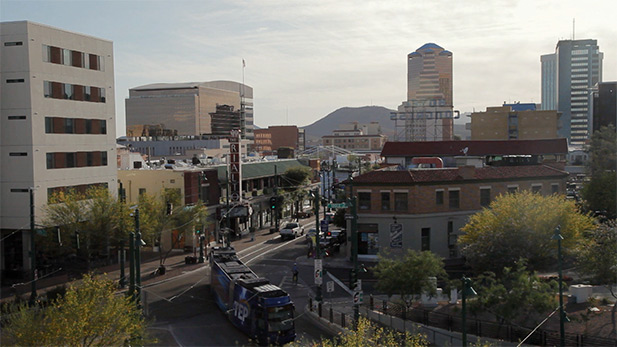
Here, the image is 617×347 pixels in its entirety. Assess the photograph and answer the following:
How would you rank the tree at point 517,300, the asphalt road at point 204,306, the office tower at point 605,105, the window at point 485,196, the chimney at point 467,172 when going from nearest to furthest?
the tree at point 517,300 → the asphalt road at point 204,306 → the chimney at point 467,172 → the window at point 485,196 → the office tower at point 605,105

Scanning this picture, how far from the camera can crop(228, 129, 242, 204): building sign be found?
6756 centimetres

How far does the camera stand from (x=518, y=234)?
1501 inches

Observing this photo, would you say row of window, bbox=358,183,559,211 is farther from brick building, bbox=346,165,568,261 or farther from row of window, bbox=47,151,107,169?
row of window, bbox=47,151,107,169

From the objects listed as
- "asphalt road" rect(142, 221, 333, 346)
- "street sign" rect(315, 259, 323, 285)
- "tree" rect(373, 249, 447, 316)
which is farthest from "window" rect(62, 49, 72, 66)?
"tree" rect(373, 249, 447, 316)

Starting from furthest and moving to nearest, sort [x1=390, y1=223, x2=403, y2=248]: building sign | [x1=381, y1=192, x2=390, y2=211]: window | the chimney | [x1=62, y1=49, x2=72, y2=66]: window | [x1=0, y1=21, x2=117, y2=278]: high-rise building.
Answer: the chimney, [x1=381, y1=192, x2=390, y2=211]: window, [x1=390, y1=223, x2=403, y2=248]: building sign, [x1=62, y1=49, x2=72, y2=66]: window, [x1=0, y1=21, x2=117, y2=278]: high-rise building

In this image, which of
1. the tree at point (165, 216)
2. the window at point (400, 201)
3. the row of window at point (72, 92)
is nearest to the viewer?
the tree at point (165, 216)

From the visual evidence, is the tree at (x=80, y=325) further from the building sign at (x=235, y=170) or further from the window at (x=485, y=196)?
the building sign at (x=235, y=170)

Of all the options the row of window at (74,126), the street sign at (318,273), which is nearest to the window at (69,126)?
the row of window at (74,126)

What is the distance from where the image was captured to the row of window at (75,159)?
49.7m

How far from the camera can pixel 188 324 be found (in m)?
34.9

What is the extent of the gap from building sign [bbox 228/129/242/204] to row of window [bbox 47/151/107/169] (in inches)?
635

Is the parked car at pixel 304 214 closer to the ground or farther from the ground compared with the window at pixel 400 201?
closer to the ground

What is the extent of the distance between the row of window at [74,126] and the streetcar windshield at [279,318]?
2984cm

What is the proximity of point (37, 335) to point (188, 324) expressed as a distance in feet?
51.3
